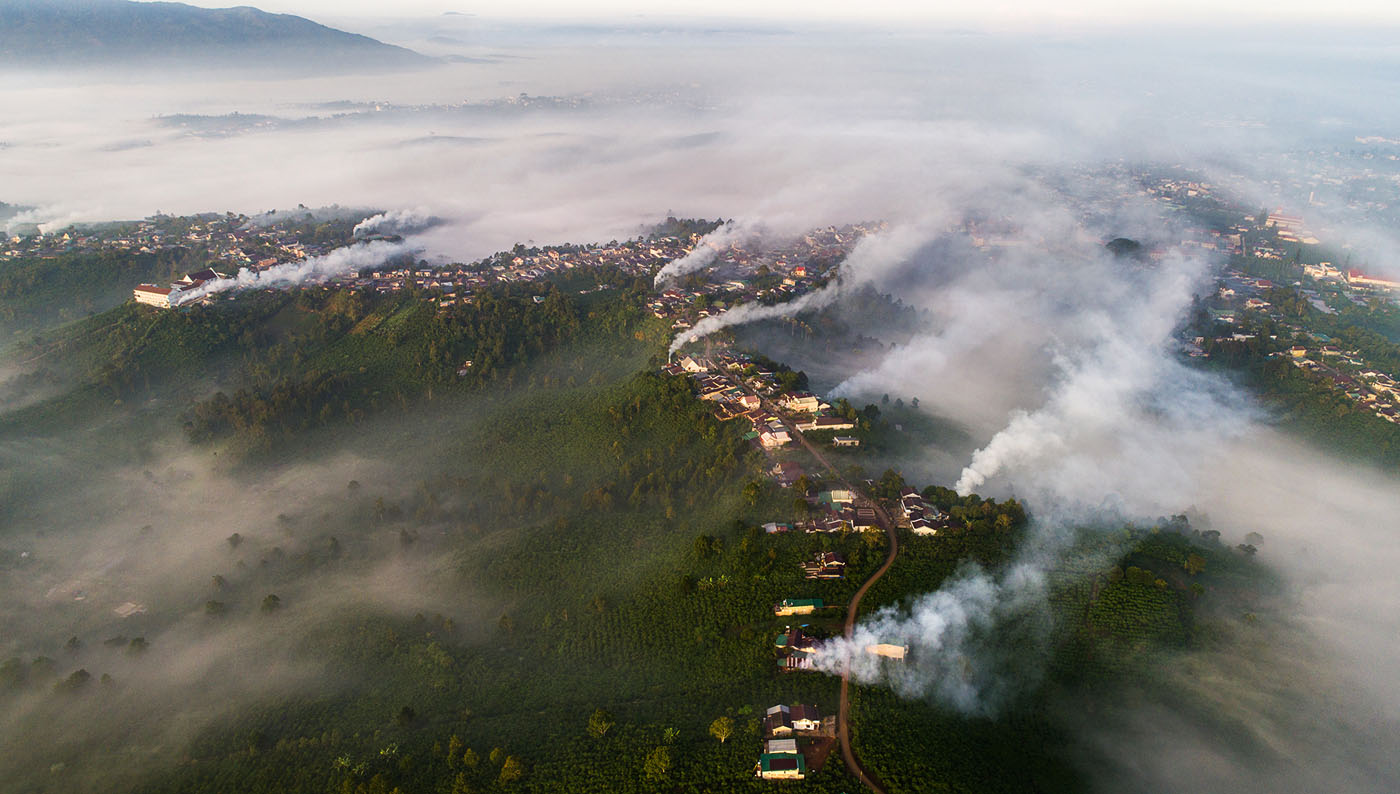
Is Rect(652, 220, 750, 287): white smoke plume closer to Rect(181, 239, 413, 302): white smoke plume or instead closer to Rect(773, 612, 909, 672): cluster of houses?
Rect(181, 239, 413, 302): white smoke plume

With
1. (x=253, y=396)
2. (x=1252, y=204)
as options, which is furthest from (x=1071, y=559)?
(x=1252, y=204)

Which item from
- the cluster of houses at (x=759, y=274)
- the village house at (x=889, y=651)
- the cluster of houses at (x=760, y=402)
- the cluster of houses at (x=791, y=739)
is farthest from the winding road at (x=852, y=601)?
the cluster of houses at (x=759, y=274)

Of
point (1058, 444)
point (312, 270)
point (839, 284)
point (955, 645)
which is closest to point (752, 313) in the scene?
point (839, 284)

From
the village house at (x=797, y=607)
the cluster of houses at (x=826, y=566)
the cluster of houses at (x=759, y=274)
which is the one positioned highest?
the cluster of houses at (x=759, y=274)

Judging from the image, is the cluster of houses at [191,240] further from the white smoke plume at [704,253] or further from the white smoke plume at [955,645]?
the white smoke plume at [955,645]

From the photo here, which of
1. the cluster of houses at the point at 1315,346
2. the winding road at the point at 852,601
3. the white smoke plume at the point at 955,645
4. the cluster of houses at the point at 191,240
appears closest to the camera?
the winding road at the point at 852,601

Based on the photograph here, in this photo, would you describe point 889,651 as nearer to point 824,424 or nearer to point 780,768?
point 780,768
